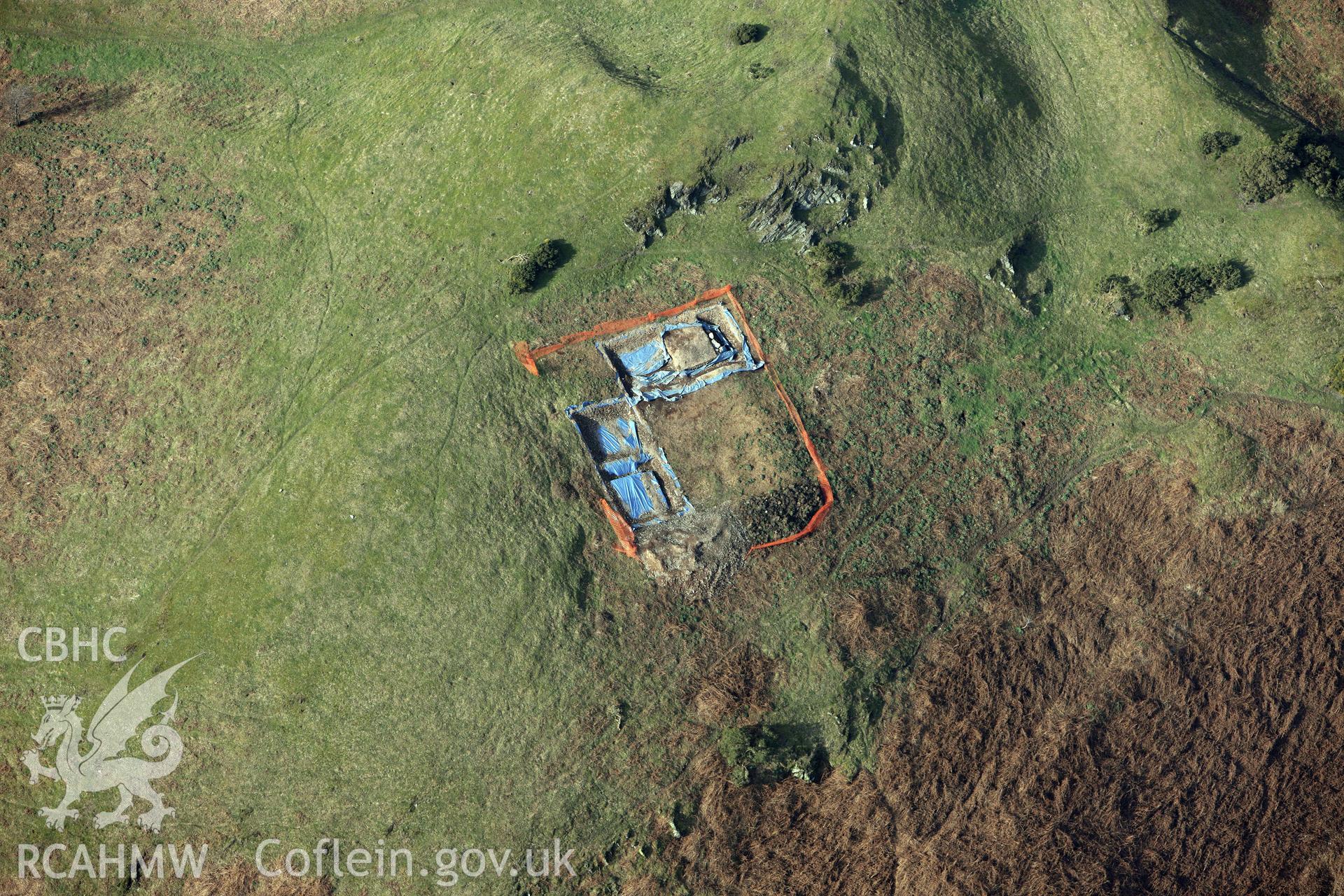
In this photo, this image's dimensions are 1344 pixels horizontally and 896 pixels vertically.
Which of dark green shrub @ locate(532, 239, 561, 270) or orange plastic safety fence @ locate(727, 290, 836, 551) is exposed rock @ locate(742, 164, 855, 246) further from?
dark green shrub @ locate(532, 239, 561, 270)

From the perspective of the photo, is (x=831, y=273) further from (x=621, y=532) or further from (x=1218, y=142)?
(x=1218, y=142)

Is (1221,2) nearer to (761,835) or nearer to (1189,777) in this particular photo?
(1189,777)

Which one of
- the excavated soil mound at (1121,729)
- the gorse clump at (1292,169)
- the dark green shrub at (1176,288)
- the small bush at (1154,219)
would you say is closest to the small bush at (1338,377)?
the excavated soil mound at (1121,729)

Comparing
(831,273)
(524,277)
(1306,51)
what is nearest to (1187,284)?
(831,273)

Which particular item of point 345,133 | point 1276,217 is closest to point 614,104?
point 345,133

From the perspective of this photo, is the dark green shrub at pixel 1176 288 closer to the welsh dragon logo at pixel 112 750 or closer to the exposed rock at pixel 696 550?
the exposed rock at pixel 696 550

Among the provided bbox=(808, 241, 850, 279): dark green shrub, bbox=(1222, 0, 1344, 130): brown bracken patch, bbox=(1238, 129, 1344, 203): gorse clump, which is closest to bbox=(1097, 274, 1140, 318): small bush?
bbox=(1238, 129, 1344, 203): gorse clump
